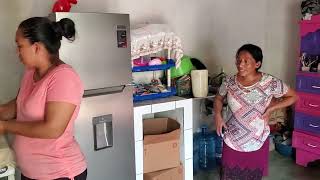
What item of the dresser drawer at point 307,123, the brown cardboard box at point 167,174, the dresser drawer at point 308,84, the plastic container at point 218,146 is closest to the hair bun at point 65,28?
the brown cardboard box at point 167,174

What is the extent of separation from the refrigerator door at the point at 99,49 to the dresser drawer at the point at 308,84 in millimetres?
2085

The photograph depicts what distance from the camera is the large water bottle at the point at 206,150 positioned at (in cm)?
356

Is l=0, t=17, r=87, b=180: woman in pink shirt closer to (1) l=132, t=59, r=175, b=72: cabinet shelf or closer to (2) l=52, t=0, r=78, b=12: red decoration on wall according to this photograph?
(2) l=52, t=0, r=78, b=12: red decoration on wall

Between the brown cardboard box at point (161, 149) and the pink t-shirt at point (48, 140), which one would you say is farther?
the brown cardboard box at point (161, 149)

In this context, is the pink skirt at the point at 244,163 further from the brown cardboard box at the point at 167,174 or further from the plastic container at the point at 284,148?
the plastic container at the point at 284,148

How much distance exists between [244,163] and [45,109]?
4.97 ft

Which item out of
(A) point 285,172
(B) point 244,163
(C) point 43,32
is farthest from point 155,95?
(A) point 285,172

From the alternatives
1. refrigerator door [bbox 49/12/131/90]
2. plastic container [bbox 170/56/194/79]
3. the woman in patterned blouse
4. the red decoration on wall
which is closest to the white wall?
plastic container [bbox 170/56/194/79]

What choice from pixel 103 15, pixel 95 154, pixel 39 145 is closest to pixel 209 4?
pixel 103 15

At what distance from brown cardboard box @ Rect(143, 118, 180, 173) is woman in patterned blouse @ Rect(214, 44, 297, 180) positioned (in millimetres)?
527

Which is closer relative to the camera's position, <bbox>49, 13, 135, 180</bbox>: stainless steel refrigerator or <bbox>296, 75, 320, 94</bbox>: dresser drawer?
<bbox>49, 13, 135, 180</bbox>: stainless steel refrigerator

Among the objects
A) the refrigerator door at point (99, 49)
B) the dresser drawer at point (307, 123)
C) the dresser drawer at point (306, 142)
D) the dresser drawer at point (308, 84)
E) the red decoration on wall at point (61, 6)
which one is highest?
the red decoration on wall at point (61, 6)

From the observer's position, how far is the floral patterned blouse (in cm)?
228

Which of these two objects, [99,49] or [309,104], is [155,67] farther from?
[309,104]
